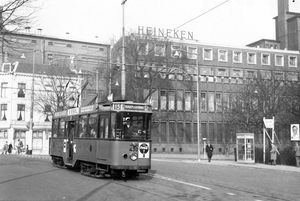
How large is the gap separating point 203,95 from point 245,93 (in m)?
16.6

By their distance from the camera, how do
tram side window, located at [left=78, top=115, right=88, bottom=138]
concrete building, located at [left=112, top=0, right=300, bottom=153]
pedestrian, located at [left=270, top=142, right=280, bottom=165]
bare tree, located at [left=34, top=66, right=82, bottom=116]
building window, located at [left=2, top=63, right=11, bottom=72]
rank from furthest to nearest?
1. building window, located at [left=2, top=63, right=11, bottom=72]
2. concrete building, located at [left=112, top=0, right=300, bottom=153]
3. bare tree, located at [left=34, top=66, right=82, bottom=116]
4. pedestrian, located at [left=270, top=142, right=280, bottom=165]
5. tram side window, located at [left=78, top=115, right=88, bottom=138]

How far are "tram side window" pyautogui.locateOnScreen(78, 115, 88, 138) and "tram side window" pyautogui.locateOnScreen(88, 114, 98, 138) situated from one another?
0.49 meters

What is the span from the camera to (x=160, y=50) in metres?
47.9

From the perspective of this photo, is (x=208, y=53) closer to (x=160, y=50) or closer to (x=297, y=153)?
(x=160, y=50)

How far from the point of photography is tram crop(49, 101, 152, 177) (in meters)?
14.8

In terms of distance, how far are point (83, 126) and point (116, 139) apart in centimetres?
319

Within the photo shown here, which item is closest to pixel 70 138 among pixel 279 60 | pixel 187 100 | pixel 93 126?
pixel 93 126

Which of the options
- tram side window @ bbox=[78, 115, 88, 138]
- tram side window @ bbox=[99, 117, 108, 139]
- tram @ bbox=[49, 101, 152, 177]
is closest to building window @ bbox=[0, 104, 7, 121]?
tram side window @ bbox=[78, 115, 88, 138]

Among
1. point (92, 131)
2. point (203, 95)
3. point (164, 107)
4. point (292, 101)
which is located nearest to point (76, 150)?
point (92, 131)

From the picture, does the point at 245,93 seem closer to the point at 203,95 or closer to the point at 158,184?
the point at 203,95

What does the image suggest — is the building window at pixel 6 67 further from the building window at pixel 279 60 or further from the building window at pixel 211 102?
the building window at pixel 279 60

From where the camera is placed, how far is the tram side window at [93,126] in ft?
53.0

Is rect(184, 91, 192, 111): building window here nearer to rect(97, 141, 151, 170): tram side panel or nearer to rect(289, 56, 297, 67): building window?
rect(289, 56, 297, 67): building window

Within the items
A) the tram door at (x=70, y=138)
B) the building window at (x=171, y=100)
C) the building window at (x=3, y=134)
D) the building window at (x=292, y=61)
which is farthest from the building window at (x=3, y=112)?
the building window at (x=292, y=61)
